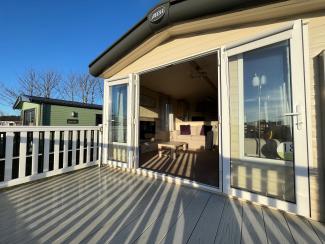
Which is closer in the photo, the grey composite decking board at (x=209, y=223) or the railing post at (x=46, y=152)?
the grey composite decking board at (x=209, y=223)

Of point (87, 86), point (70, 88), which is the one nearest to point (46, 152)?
point (87, 86)

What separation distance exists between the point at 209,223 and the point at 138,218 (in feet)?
2.43

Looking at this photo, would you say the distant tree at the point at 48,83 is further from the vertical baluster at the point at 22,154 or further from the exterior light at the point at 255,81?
the exterior light at the point at 255,81

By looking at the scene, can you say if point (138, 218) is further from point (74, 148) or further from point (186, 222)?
point (74, 148)

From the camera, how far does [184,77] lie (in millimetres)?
5457

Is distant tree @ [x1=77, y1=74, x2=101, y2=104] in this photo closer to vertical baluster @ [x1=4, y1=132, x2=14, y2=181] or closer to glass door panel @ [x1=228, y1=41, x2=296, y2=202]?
vertical baluster @ [x1=4, y1=132, x2=14, y2=181]

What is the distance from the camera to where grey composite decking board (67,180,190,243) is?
5.06ft

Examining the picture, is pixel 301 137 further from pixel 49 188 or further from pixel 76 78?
pixel 76 78

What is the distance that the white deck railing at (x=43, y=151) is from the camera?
2.67 meters

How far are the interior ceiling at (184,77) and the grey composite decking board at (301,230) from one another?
9.98ft

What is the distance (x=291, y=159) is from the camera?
6.34ft

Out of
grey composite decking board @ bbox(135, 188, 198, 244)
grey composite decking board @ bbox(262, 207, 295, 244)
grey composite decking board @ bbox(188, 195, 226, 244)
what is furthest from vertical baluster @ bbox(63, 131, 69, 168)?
grey composite decking board @ bbox(262, 207, 295, 244)

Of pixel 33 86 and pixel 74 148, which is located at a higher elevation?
pixel 33 86

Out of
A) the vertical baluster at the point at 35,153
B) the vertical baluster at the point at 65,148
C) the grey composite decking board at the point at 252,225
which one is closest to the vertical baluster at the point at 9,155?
the vertical baluster at the point at 35,153
